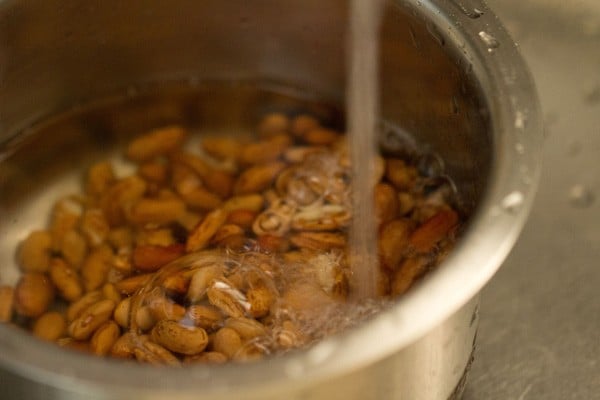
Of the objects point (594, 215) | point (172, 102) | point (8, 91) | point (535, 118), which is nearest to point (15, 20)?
point (8, 91)

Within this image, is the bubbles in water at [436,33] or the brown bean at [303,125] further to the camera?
the brown bean at [303,125]

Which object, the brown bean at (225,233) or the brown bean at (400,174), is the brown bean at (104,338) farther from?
the brown bean at (400,174)

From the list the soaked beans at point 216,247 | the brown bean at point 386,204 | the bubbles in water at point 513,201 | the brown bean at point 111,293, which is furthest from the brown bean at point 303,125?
the bubbles in water at point 513,201

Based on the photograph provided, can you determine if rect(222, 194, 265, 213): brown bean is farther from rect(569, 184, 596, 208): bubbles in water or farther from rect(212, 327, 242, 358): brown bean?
rect(569, 184, 596, 208): bubbles in water

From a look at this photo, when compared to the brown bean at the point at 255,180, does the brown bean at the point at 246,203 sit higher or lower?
lower

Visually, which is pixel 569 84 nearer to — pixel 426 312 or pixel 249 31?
pixel 249 31

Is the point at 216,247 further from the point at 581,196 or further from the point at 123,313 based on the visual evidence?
the point at 581,196

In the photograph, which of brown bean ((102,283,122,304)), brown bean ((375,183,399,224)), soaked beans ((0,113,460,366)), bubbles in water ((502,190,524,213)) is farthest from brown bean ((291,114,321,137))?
bubbles in water ((502,190,524,213))
